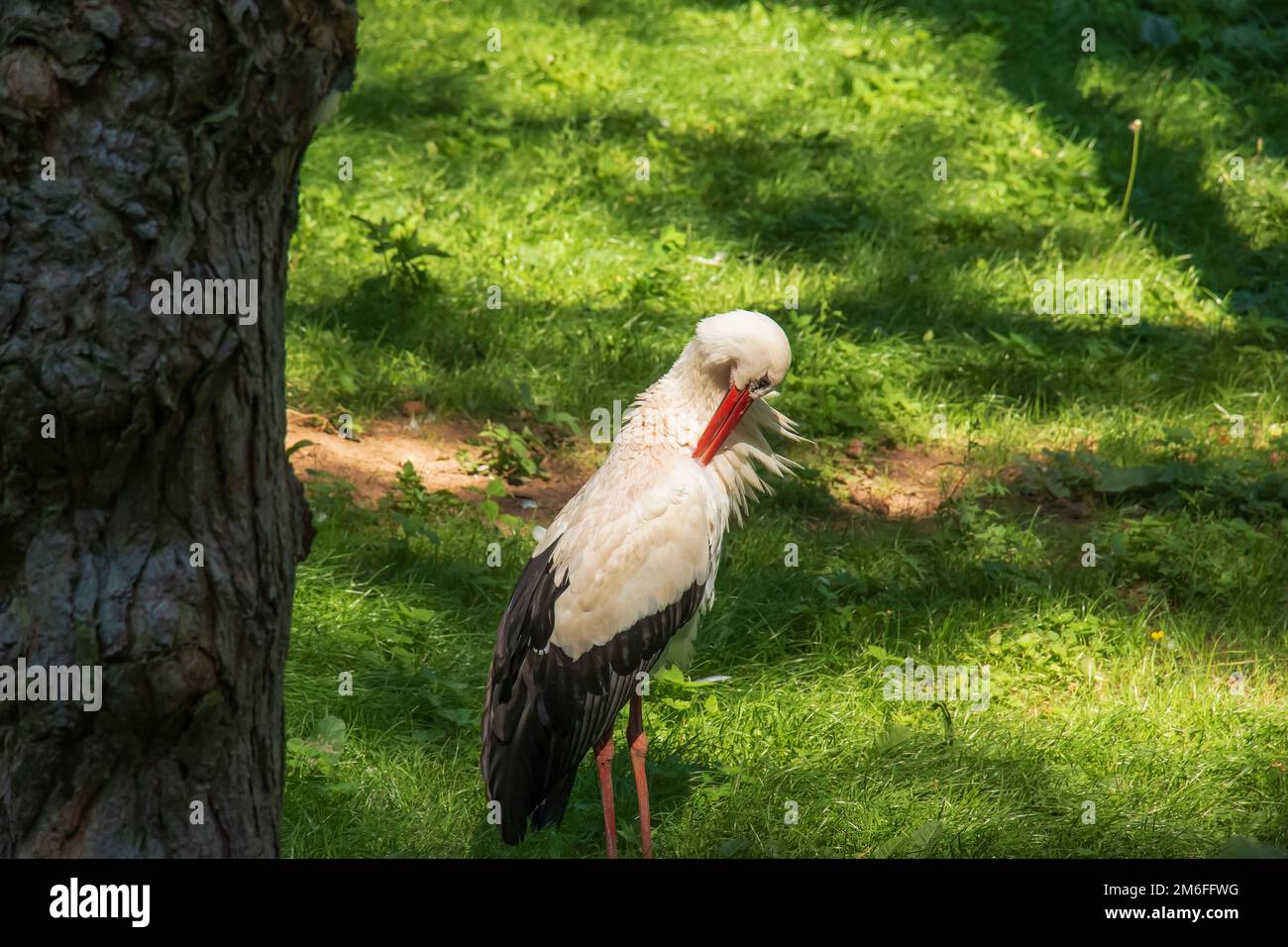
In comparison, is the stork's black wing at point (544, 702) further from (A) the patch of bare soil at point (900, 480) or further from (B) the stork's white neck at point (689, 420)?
(A) the patch of bare soil at point (900, 480)

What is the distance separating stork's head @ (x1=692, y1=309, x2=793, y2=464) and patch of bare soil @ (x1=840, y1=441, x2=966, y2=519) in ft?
5.76

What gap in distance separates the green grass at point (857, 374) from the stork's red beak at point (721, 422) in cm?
95

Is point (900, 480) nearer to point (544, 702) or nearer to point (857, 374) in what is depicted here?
point (857, 374)

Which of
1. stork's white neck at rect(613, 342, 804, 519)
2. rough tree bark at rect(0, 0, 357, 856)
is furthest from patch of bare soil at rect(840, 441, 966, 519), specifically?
rough tree bark at rect(0, 0, 357, 856)

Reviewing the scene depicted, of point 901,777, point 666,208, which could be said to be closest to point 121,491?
point 901,777

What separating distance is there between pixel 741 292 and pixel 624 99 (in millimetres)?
2339

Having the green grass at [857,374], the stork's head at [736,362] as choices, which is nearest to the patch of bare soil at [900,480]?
the green grass at [857,374]

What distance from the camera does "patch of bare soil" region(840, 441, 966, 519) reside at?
580cm

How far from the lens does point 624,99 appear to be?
29.1 feet

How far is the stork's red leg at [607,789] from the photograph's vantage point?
394 centimetres

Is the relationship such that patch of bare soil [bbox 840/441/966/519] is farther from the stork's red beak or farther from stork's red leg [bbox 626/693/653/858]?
stork's red leg [bbox 626/693/653/858]

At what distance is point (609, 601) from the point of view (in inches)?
154

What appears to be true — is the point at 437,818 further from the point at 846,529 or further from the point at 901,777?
the point at 846,529

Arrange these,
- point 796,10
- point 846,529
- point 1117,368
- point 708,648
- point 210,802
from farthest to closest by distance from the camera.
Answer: point 796,10
point 1117,368
point 846,529
point 708,648
point 210,802
